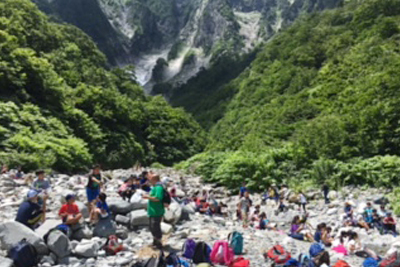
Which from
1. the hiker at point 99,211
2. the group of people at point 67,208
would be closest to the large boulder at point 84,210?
the group of people at point 67,208

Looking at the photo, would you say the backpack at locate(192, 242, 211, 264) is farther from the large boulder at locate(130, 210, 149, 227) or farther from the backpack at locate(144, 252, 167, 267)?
the large boulder at locate(130, 210, 149, 227)

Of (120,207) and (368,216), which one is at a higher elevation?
(120,207)

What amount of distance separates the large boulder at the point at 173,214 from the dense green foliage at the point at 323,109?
1453 centimetres

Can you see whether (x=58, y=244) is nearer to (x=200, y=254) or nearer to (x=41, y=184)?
(x=200, y=254)

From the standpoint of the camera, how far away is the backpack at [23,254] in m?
7.39

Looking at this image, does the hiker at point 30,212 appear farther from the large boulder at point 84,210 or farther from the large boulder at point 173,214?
the large boulder at point 173,214

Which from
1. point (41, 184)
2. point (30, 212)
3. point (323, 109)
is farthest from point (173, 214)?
point (323, 109)

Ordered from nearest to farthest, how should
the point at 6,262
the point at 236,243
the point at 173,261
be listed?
the point at 6,262 < the point at 173,261 < the point at 236,243

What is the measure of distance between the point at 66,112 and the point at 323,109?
78.7ft

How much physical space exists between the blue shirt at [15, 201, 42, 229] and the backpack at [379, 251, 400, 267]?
30.2 feet

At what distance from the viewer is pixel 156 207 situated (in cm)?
918

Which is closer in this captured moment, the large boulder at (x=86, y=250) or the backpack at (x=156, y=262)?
the backpack at (x=156, y=262)

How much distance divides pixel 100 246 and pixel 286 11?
181 metres

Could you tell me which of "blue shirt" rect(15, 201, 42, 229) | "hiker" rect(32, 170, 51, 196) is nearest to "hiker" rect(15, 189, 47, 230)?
"blue shirt" rect(15, 201, 42, 229)
